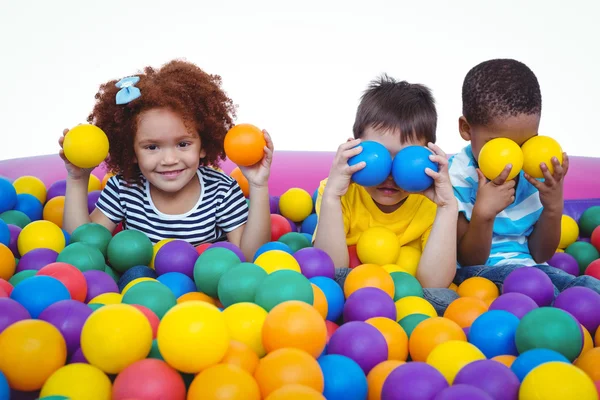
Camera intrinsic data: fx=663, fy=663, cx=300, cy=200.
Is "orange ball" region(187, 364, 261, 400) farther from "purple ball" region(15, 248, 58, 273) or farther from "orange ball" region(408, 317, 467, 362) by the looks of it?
"purple ball" region(15, 248, 58, 273)

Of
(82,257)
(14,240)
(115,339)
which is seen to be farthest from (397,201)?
(14,240)

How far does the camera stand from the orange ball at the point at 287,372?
862 millimetres

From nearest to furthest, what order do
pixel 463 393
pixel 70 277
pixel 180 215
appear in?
1. pixel 463 393
2. pixel 70 277
3. pixel 180 215

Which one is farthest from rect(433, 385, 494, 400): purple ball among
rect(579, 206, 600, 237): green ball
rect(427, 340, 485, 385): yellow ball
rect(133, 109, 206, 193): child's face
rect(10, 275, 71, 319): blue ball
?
rect(579, 206, 600, 237): green ball

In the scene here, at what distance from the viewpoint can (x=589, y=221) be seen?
6.44ft

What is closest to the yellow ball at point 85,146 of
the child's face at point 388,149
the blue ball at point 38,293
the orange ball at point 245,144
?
the orange ball at point 245,144

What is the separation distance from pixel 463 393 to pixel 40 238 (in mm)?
1126

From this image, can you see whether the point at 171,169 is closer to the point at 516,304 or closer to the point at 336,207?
the point at 336,207

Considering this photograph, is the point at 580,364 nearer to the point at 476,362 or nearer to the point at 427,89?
the point at 476,362

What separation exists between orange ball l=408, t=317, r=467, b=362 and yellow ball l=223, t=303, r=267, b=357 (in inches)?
10.1

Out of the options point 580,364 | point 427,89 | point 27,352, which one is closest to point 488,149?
point 427,89

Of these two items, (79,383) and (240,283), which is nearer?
(79,383)

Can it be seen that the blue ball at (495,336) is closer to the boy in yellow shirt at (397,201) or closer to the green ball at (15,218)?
the boy in yellow shirt at (397,201)

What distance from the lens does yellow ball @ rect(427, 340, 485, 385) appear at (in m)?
0.98
